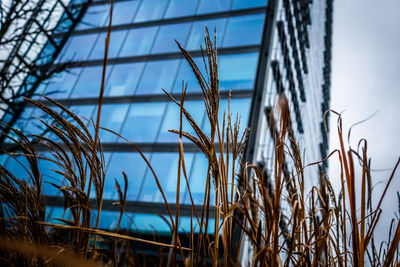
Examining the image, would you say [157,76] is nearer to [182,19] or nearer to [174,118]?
[174,118]

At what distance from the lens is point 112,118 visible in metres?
7.46

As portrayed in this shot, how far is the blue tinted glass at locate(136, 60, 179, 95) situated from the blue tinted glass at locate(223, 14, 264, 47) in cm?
130

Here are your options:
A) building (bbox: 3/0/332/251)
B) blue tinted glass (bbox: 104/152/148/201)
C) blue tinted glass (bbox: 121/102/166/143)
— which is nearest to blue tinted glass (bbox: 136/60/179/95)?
building (bbox: 3/0/332/251)

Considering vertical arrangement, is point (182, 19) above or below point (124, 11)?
below

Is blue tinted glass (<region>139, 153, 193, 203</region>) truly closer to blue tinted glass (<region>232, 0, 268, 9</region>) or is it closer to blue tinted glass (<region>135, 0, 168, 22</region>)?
blue tinted glass (<region>232, 0, 268, 9</region>)

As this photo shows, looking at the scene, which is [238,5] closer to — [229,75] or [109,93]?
[229,75]

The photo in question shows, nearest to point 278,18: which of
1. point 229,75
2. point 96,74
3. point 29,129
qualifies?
point 229,75

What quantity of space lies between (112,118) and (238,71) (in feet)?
9.41

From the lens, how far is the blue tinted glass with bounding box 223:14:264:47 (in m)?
7.17

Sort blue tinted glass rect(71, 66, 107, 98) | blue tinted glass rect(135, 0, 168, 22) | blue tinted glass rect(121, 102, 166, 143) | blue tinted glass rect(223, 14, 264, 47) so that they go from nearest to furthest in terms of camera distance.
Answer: blue tinted glass rect(121, 102, 166, 143) → blue tinted glass rect(223, 14, 264, 47) → blue tinted glass rect(71, 66, 107, 98) → blue tinted glass rect(135, 0, 168, 22)

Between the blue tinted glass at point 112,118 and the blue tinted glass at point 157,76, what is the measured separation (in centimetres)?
55

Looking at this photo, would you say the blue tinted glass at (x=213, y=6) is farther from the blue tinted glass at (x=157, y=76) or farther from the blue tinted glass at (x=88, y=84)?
the blue tinted glass at (x=88, y=84)

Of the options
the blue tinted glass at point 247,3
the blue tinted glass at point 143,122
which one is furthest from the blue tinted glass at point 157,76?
the blue tinted glass at point 247,3

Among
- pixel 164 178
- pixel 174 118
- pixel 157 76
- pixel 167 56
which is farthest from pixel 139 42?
pixel 164 178
